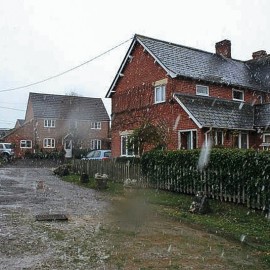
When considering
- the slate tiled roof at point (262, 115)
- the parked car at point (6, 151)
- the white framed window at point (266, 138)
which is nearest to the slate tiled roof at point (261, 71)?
the slate tiled roof at point (262, 115)

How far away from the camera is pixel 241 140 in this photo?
22344 millimetres

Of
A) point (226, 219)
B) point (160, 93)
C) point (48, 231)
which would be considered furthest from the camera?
point (160, 93)

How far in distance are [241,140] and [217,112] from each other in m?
2.66

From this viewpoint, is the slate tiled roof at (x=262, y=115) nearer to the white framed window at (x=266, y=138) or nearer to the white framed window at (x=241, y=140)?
the white framed window at (x=266, y=138)

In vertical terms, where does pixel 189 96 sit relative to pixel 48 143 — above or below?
above

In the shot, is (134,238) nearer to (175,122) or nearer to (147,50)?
(175,122)

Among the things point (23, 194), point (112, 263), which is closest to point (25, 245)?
point (112, 263)

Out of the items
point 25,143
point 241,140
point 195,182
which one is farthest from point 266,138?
point 25,143

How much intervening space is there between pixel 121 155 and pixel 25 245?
66.3ft

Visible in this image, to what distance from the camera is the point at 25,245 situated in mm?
6734

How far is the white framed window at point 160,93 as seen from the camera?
23.4m

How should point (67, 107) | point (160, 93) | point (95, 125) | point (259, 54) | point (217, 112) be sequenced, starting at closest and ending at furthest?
point (217, 112), point (160, 93), point (259, 54), point (95, 125), point (67, 107)

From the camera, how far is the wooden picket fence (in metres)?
10.6

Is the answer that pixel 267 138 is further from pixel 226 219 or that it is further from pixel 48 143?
pixel 48 143
